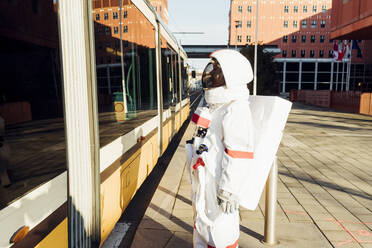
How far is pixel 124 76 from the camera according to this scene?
3734 millimetres

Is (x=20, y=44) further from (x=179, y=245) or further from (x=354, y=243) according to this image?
(x=354, y=243)

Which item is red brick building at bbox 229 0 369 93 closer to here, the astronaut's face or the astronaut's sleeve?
the astronaut's face

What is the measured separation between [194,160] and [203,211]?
0.41 m

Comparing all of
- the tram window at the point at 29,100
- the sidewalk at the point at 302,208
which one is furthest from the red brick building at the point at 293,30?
the tram window at the point at 29,100

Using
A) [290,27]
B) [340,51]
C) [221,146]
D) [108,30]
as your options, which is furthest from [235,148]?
[290,27]

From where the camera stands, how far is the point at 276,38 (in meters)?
60.6

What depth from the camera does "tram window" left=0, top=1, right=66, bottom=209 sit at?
1.61 meters

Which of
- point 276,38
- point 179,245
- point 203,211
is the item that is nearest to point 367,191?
point 179,245

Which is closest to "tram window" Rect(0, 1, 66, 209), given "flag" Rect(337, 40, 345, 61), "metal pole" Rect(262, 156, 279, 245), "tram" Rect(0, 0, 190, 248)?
"tram" Rect(0, 0, 190, 248)

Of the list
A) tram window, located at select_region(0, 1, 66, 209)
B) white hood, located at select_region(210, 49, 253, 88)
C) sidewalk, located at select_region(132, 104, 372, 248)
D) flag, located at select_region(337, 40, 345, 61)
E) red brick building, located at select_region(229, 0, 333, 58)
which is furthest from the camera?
red brick building, located at select_region(229, 0, 333, 58)

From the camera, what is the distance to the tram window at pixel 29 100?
1.61 meters

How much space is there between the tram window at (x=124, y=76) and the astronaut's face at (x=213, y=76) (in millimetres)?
1038

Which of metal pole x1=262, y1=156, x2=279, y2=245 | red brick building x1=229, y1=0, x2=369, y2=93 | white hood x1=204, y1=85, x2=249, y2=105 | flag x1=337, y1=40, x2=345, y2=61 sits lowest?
metal pole x1=262, y1=156, x2=279, y2=245

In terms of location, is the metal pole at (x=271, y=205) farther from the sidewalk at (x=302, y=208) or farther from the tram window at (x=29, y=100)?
the tram window at (x=29, y=100)
